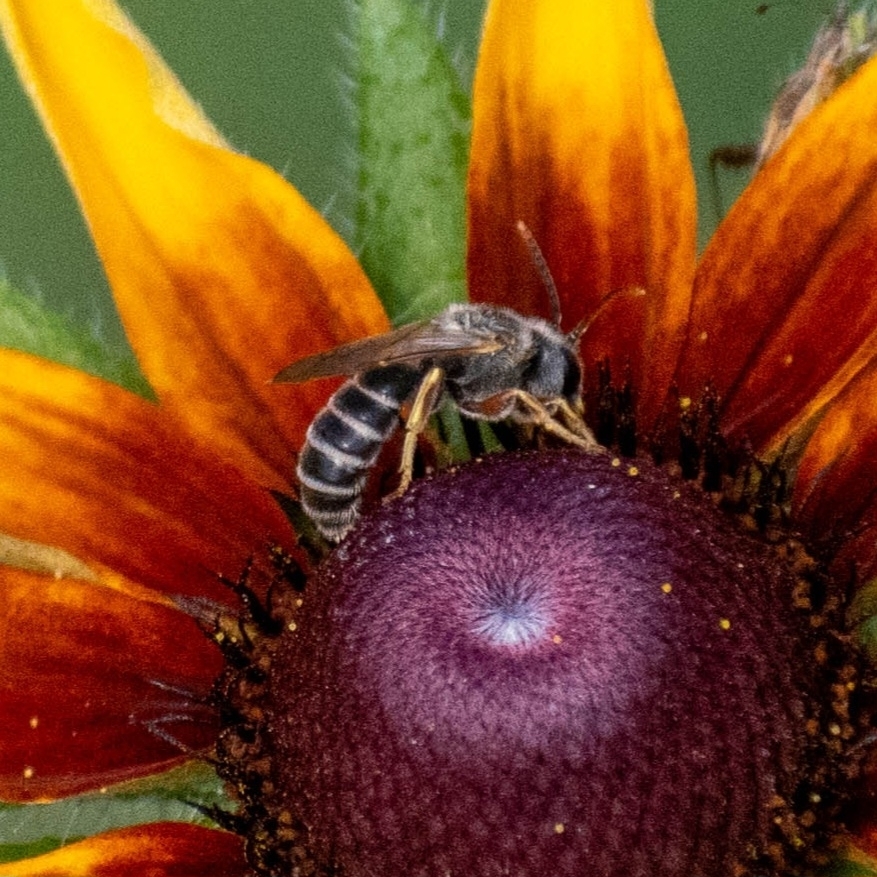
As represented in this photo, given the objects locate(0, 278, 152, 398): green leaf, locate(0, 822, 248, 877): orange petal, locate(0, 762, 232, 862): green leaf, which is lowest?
locate(0, 762, 232, 862): green leaf

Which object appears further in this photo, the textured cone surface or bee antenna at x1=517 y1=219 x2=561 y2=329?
bee antenna at x1=517 y1=219 x2=561 y2=329

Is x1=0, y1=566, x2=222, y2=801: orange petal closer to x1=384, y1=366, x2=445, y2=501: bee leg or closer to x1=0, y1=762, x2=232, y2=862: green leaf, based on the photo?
x1=0, y1=762, x2=232, y2=862: green leaf

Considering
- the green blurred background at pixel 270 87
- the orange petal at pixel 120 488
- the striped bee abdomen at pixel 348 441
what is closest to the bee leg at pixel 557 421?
the striped bee abdomen at pixel 348 441

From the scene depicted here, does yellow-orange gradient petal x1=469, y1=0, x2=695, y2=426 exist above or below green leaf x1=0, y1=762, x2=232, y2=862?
above

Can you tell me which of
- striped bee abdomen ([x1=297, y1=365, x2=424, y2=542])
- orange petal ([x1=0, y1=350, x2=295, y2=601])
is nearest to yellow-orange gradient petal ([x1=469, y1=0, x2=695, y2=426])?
striped bee abdomen ([x1=297, y1=365, x2=424, y2=542])

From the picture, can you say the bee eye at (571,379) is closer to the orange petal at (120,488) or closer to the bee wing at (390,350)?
the bee wing at (390,350)

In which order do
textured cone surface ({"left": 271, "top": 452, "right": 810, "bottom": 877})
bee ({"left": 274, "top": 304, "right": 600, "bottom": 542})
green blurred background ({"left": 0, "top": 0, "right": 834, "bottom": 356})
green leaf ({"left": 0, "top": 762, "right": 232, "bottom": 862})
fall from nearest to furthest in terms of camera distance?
textured cone surface ({"left": 271, "top": 452, "right": 810, "bottom": 877}) < green leaf ({"left": 0, "top": 762, "right": 232, "bottom": 862}) < bee ({"left": 274, "top": 304, "right": 600, "bottom": 542}) < green blurred background ({"left": 0, "top": 0, "right": 834, "bottom": 356})

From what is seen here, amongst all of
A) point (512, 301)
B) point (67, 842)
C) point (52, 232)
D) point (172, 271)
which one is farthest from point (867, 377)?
point (52, 232)
